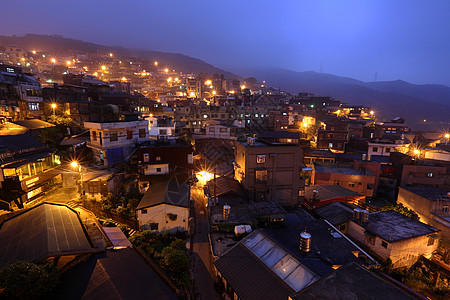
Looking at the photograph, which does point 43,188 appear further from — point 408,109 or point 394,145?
point 408,109

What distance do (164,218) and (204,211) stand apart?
723 centimetres

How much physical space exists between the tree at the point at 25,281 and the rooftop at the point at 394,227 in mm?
24827

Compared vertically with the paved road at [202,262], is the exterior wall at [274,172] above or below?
above

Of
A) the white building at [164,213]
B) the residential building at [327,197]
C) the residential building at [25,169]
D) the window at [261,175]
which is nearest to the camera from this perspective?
the white building at [164,213]

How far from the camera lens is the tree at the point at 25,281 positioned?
10.1 meters

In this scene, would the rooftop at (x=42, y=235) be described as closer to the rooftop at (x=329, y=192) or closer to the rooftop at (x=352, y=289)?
the rooftop at (x=352, y=289)

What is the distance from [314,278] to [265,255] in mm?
3273

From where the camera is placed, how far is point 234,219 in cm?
2033

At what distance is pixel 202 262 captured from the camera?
19.5m

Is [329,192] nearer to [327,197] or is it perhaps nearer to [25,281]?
[327,197]

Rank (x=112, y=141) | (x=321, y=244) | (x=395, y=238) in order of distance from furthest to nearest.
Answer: (x=112, y=141)
(x=395, y=238)
(x=321, y=244)

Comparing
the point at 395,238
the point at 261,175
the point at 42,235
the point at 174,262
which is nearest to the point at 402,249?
the point at 395,238

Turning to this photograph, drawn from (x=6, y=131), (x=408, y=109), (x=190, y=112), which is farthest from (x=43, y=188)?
(x=408, y=109)

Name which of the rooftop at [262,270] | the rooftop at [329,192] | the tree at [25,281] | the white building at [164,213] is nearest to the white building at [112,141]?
the white building at [164,213]
